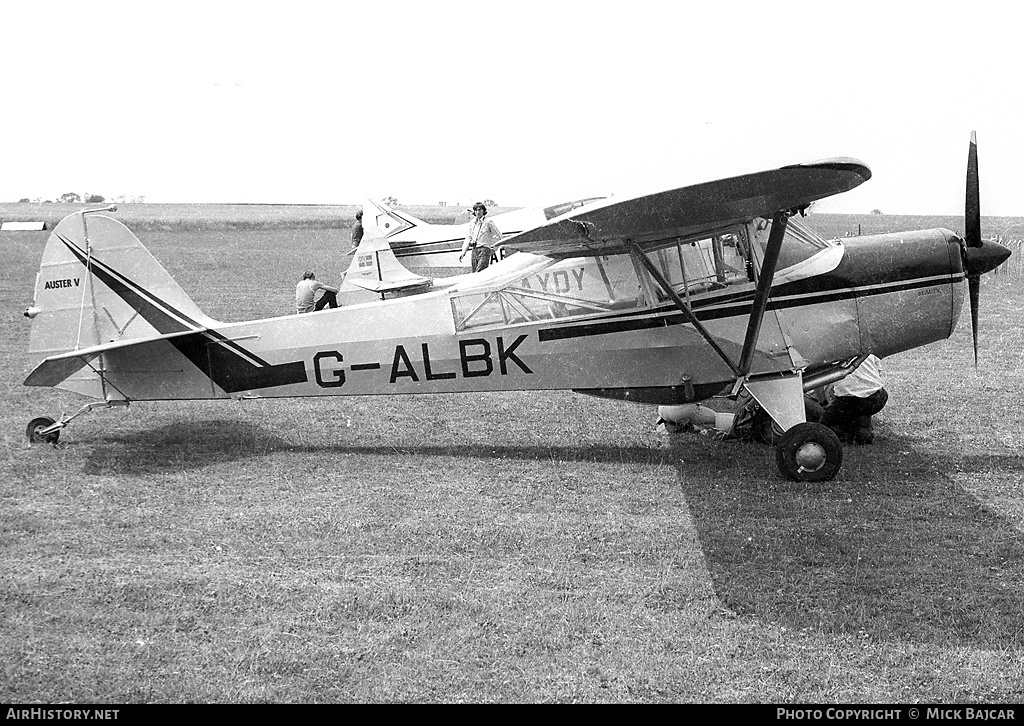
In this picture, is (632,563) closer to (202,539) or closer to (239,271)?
(202,539)

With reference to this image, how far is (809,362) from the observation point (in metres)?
7.79

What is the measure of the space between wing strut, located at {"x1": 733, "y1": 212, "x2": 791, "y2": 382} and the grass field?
0.95 metres

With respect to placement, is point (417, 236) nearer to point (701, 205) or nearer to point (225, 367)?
point (225, 367)

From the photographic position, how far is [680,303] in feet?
24.2

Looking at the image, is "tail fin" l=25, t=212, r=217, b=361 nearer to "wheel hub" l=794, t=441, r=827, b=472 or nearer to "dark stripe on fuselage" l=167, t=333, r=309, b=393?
"dark stripe on fuselage" l=167, t=333, r=309, b=393

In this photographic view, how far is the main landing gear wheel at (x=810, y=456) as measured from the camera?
737 centimetres

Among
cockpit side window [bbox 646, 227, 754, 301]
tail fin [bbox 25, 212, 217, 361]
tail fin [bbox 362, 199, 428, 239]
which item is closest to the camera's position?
cockpit side window [bbox 646, 227, 754, 301]

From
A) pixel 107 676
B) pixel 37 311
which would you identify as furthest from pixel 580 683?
pixel 37 311

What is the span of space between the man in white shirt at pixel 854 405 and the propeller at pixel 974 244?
3.54ft

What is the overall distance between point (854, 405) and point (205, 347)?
19.0 feet

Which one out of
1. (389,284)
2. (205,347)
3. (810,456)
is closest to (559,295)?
(810,456)

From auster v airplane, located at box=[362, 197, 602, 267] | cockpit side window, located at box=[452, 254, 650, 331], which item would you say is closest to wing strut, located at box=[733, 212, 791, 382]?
cockpit side window, located at box=[452, 254, 650, 331]

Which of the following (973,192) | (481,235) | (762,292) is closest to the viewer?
(762,292)

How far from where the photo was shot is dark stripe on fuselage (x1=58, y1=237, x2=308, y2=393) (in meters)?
8.36
